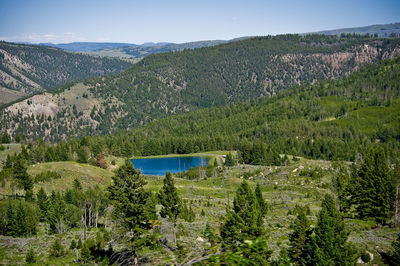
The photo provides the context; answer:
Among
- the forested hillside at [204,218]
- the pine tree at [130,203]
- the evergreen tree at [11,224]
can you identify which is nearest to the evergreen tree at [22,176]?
the forested hillside at [204,218]

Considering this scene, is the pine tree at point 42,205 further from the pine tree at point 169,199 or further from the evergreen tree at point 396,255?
the evergreen tree at point 396,255

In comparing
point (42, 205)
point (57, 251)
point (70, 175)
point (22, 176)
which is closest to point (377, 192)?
point (57, 251)

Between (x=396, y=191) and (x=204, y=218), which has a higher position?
(x=396, y=191)

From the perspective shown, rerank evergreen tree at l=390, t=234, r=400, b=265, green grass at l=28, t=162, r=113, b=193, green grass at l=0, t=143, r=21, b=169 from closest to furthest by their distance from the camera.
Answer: evergreen tree at l=390, t=234, r=400, b=265 < green grass at l=28, t=162, r=113, b=193 < green grass at l=0, t=143, r=21, b=169

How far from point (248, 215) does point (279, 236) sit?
A: 19634mm

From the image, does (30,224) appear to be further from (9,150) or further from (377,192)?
(9,150)

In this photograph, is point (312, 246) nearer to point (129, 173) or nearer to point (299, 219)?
point (299, 219)

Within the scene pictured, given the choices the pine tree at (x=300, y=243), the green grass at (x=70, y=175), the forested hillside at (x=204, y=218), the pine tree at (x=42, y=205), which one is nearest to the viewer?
the forested hillside at (x=204, y=218)

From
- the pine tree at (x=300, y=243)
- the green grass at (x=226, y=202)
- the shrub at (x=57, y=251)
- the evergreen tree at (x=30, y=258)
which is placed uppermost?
the pine tree at (x=300, y=243)

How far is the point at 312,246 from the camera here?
40.2 m

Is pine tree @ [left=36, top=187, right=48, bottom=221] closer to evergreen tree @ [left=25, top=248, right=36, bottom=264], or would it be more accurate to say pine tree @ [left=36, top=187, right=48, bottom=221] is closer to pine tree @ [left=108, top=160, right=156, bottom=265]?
evergreen tree @ [left=25, top=248, right=36, bottom=264]

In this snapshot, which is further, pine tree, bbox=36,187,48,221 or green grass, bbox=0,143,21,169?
green grass, bbox=0,143,21,169

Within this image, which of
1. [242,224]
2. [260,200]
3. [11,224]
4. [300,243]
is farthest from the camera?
[260,200]

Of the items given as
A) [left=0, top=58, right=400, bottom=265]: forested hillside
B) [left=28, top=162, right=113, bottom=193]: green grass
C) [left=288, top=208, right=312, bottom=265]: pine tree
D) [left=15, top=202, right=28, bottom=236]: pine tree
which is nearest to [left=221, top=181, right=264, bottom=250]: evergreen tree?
[left=0, top=58, right=400, bottom=265]: forested hillside
